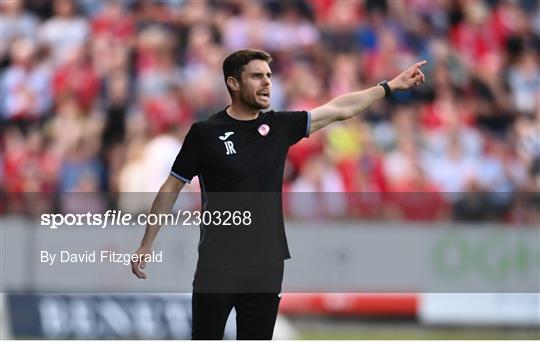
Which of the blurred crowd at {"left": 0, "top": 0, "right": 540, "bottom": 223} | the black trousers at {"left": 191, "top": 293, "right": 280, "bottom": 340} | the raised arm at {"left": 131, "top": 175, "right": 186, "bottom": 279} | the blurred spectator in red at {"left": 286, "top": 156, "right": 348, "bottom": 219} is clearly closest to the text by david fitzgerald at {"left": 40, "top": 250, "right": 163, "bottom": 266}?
the blurred crowd at {"left": 0, "top": 0, "right": 540, "bottom": 223}

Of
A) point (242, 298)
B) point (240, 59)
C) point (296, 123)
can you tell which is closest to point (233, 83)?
point (240, 59)

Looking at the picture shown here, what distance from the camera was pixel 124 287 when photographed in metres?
14.3

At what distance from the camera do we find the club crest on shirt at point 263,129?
7.92 metres

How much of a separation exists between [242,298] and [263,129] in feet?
3.19

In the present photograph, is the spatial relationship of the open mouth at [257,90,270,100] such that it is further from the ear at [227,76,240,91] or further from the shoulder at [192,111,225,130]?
the shoulder at [192,111,225,130]

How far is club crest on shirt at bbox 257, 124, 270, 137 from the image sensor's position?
7.92 m

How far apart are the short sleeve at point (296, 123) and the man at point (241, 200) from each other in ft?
0.25

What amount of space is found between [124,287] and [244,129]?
6.74 meters

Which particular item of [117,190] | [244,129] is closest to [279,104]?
[117,190]

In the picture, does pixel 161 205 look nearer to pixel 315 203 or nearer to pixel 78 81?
pixel 315 203

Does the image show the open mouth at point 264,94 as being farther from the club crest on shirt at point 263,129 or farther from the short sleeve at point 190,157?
the short sleeve at point 190,157

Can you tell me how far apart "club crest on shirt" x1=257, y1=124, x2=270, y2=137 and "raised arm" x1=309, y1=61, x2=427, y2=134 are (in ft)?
0.91

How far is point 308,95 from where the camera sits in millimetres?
17359

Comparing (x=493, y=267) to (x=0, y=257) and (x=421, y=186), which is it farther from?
(x=0, y=257)
